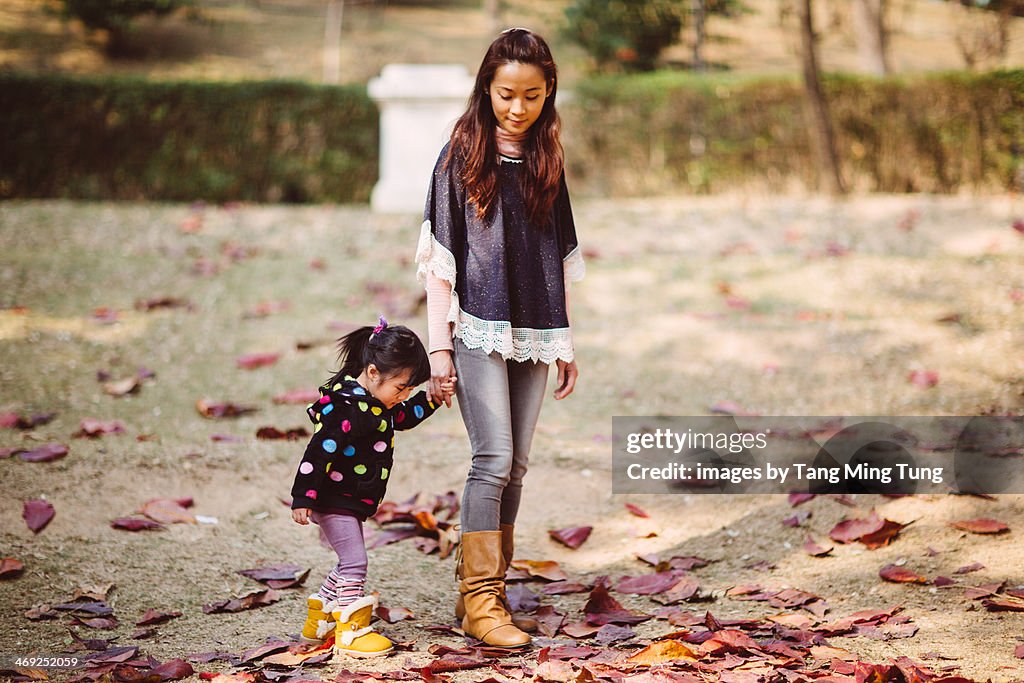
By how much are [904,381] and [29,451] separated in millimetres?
4594

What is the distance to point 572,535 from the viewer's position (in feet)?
12.9

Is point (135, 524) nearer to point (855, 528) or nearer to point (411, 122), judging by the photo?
point (855, 528)

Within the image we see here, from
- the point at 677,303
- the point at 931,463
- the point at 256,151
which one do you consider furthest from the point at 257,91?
the point at 931,463

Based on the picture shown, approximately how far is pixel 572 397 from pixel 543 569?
7.44 ft

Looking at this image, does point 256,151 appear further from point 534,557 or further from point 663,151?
point 534,557

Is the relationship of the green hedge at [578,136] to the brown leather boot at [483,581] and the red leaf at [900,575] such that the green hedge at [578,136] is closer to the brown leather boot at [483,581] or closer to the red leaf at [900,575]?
the red leaf at [900,575]

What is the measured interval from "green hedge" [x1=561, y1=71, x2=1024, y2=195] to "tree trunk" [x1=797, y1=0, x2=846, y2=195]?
1.37ft

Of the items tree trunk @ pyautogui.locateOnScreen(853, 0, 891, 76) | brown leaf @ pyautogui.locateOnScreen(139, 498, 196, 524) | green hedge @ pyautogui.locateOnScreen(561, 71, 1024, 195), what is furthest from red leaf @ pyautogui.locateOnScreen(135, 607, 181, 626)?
tree trunk @ pyautogui.locateOnScreen(853, 0, 891, 76)

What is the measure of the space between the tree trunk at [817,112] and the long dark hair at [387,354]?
6.78 meters

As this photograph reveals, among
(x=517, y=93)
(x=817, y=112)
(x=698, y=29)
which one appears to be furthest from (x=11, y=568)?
(x=698, y=29)

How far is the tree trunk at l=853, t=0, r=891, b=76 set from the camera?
500 inches

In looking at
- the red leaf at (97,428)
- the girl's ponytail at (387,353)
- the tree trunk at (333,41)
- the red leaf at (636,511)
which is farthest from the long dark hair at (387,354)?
the tree trunk at (333,41)

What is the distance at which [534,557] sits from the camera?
3.84 metres

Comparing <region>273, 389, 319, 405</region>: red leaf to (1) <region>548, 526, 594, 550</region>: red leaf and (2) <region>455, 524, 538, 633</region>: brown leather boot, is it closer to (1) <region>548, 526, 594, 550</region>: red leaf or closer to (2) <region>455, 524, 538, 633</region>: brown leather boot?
(1) <region>548, 526, 594, 550</region>: red leaf
